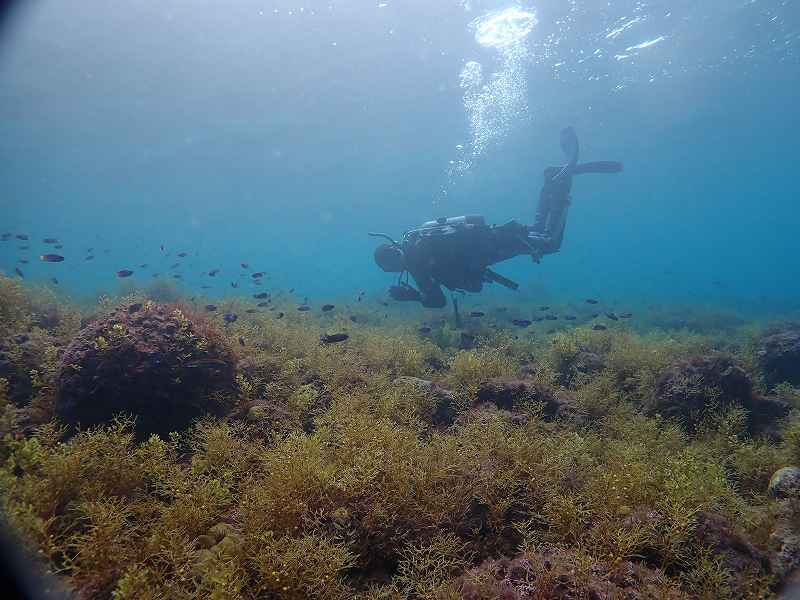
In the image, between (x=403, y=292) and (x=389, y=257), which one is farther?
(x=389, y=257)

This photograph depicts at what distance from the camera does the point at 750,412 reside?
700 centimetres

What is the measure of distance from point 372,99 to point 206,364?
36.2 metres

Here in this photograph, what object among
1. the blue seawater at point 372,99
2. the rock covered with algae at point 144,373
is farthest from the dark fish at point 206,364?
the blue seawater at point 372,99

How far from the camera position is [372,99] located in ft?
118

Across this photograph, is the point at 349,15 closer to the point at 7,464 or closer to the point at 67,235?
the point at 7,464

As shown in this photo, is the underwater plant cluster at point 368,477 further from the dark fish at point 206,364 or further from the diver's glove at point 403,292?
the diver's glove at point 403,292

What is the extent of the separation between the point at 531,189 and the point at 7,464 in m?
96.5

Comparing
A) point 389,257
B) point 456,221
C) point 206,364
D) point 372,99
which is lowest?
point 206,364

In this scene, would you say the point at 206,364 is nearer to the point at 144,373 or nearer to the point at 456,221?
the point at 144,373

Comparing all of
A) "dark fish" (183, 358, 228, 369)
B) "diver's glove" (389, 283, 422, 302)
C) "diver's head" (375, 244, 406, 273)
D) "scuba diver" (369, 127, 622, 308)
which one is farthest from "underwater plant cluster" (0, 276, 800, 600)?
"diver's head" (375, 244, 406, 273)

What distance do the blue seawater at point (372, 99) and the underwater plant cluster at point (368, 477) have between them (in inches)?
338

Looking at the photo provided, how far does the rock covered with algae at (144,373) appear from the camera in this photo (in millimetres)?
5156

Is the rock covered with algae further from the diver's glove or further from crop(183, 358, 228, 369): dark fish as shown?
the diver's glove

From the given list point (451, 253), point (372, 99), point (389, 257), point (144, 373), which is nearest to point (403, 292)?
point (451, 253)
